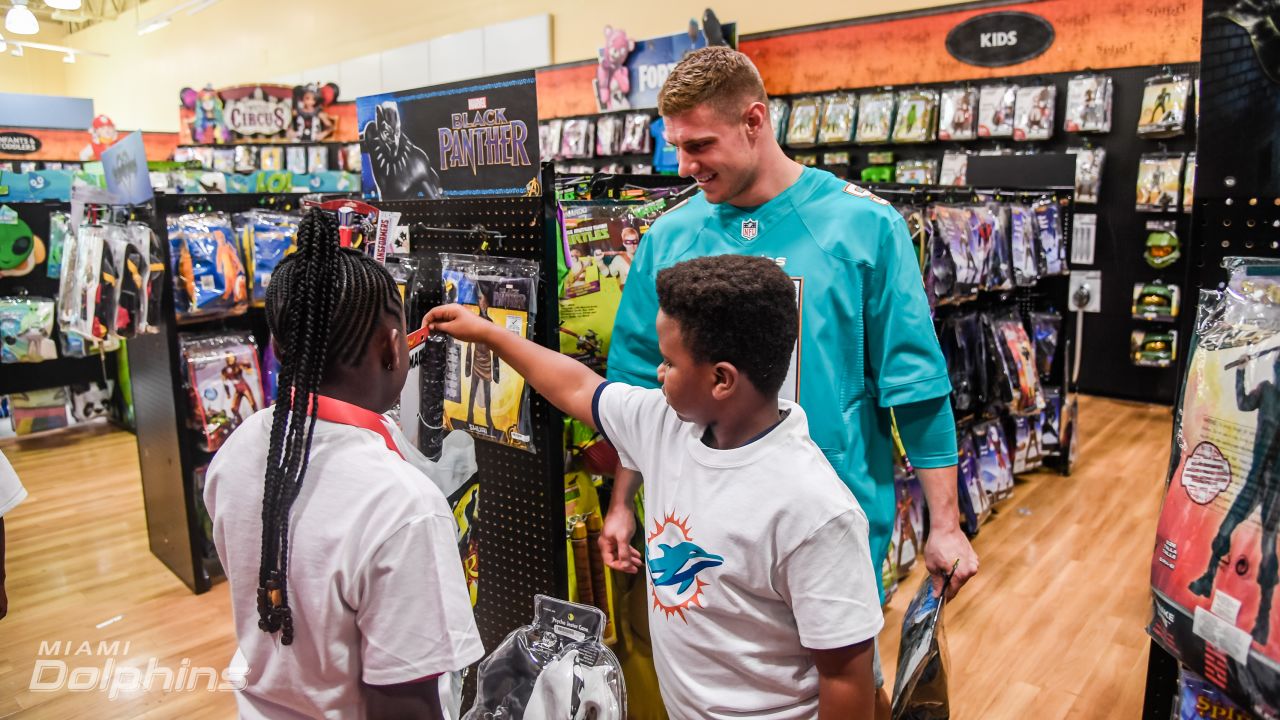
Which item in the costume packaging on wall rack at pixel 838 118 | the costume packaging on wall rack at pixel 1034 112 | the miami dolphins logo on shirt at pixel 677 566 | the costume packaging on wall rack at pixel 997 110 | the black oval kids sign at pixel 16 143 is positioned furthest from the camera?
the black oval kids sign at pixel 16 143

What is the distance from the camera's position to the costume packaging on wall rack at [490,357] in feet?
6.30

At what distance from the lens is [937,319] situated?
3699 mm

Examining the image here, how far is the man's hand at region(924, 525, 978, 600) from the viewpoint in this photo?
146 centimetres

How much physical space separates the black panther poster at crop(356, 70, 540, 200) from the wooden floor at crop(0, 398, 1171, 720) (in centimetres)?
179

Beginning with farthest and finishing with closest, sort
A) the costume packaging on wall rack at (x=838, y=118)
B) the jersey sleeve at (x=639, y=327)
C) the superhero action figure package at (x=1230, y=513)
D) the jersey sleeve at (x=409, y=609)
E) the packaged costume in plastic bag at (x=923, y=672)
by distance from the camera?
the costume packaging on wall rack at (x=838, y=118) < the jersey sleeve at (x=639, y=327) < the packaged costume in plastic bag at (x=923, y=672) < the superhero action figure package at (x=1230, y=513) < the jersey sleeve at (x=409, y=609)

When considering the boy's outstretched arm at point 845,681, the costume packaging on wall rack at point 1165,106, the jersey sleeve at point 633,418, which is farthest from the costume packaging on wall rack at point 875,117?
the boy's outstretched arm at point 845,681

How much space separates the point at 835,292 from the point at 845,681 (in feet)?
2.40

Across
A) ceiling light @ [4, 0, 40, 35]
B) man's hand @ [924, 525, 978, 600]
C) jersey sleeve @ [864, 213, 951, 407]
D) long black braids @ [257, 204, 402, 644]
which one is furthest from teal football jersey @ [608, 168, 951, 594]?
ceiling light @ [4, 0, 40, 35]

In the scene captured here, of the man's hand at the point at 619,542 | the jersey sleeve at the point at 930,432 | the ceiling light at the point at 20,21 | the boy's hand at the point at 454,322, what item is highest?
the ceiling light at the point at 20,21

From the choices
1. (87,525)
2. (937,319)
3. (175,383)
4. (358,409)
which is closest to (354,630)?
(358,409)

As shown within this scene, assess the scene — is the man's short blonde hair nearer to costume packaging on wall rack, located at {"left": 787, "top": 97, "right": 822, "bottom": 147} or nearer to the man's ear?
the man's ear

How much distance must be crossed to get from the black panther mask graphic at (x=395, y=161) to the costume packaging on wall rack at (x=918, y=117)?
224 inches

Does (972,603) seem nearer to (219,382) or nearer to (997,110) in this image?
(219,382)

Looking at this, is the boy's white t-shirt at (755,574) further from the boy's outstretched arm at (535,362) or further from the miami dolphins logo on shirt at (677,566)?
the boy's outstretched arm at (535,362)
